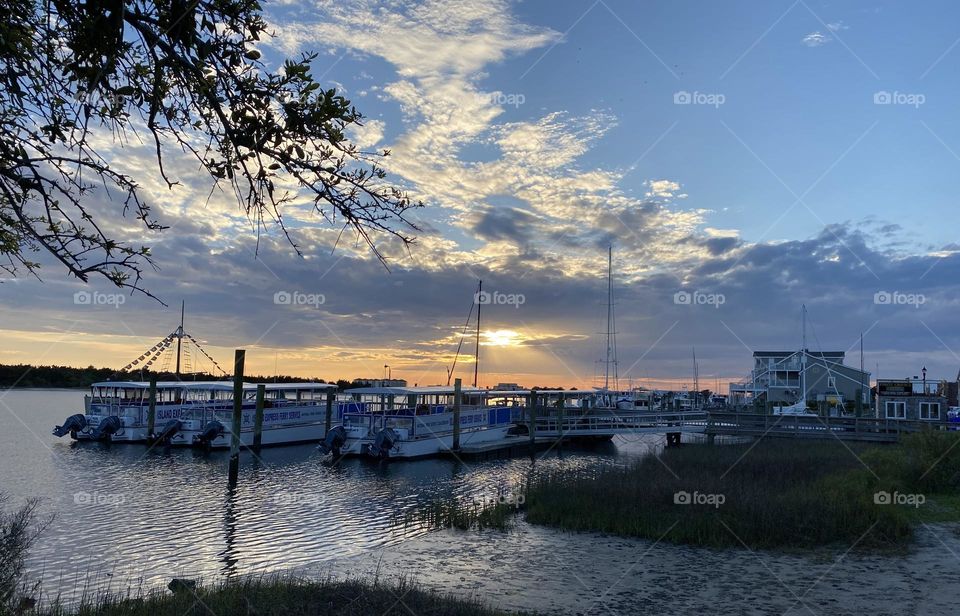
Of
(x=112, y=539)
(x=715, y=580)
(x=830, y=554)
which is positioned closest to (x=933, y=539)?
(x=830, y=554)

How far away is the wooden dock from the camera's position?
117 ft

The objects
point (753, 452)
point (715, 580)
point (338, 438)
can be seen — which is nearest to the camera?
point (715, 580)

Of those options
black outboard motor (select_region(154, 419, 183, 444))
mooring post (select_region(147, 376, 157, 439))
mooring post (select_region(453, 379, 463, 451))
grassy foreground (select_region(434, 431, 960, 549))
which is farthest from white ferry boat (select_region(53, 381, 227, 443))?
grassy foreground (select_region(434, 431, 960, 549))

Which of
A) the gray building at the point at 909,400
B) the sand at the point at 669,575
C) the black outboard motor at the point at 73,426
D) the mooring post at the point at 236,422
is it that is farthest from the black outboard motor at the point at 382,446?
the gray building at the point at 909,400

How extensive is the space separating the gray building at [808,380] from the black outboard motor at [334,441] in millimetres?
37377

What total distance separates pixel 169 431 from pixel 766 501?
37.7 metres

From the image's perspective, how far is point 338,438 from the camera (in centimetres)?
3934

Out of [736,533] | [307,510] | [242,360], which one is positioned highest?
[242,360]

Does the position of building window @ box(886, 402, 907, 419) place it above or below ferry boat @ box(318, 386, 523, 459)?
above

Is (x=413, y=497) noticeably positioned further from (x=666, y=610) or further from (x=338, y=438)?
(x=666, y=610)

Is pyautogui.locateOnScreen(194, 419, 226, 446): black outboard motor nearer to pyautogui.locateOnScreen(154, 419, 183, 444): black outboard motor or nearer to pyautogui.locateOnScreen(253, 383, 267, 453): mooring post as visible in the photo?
pyautogui.locateOnScreen(154, 419, 183, 444): black outboard motor

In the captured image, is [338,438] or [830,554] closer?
[830,554]

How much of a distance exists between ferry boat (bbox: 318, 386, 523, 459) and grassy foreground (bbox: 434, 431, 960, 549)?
1468 cm

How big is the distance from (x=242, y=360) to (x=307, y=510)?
11.3 m
